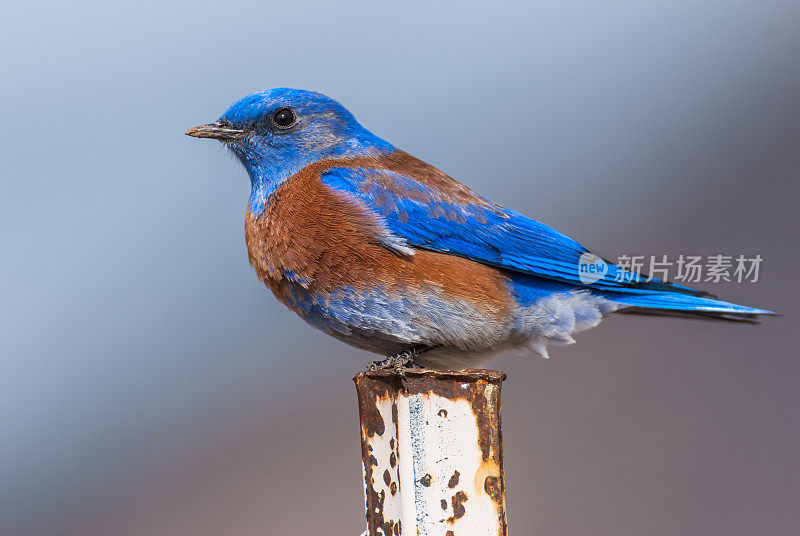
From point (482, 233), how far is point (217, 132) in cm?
164

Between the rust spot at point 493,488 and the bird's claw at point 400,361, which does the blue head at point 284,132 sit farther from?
the rust spot at point 493,488

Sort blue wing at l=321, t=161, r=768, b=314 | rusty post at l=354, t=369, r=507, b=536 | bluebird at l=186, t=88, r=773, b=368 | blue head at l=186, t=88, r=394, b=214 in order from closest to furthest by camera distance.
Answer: rusty post at l=354, t=369, r=507, b=536 → bluebird at l=186, t=88, r=773, b=368 → blue wing at l=321, t=161, r=768, b=314 → blue head at l=186, t=88, r=394, b=214

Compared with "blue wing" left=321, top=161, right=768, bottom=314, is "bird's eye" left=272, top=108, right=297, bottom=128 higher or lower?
higher

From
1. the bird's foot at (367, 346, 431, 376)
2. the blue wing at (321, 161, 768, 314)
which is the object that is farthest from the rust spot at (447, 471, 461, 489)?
the blue wing at (321, 161, 768, 314)

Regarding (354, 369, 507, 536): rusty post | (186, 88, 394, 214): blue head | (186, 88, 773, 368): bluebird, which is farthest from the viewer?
(186, 88, 394, 214): blue head

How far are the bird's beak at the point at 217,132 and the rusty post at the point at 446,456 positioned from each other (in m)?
2.41

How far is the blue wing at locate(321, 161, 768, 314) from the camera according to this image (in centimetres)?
421

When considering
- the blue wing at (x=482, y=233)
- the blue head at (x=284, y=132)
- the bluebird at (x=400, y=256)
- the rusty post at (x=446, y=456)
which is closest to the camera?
the rusty post at (x=446, y=456)

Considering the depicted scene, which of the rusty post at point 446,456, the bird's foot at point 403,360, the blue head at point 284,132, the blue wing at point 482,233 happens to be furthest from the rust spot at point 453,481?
the blue head at point 284,132

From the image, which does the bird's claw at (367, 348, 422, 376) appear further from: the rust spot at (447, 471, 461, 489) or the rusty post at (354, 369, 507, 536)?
the rust spot at (447, 471, 461, 489)

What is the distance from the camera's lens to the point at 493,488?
2.71 metres

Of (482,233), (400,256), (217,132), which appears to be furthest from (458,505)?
(217,132)

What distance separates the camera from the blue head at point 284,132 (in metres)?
4.67

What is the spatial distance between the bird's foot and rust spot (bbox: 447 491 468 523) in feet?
4.25
